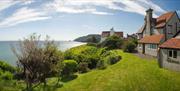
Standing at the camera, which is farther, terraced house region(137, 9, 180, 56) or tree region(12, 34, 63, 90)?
terraced house region(137, 9, 180, 56)

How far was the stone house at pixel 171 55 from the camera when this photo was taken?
86.7 ft

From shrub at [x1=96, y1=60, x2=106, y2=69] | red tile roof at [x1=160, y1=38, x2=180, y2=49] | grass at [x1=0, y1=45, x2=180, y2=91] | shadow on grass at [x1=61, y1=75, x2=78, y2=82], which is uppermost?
red tile roof at [x1=160, y1=38, x2=180, y2=49]

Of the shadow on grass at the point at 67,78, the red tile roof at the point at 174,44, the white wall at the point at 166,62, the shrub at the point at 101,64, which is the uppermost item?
the red tile roof at the point at 174,44

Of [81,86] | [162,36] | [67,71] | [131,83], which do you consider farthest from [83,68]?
[162,36]

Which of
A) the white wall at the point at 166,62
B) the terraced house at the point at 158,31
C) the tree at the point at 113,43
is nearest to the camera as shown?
the white wall at the point at 166,62

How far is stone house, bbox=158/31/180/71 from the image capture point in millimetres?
26428

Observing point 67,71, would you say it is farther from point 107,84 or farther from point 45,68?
point 107,84

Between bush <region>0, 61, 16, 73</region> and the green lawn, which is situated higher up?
bush <region>0, 61, 16, 73</region>

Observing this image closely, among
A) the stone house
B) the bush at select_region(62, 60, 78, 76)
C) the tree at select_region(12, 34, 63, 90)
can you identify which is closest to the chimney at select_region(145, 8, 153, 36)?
the stone house

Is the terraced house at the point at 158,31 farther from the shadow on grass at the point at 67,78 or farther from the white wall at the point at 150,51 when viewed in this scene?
the shadow on grass at the point at 67,78

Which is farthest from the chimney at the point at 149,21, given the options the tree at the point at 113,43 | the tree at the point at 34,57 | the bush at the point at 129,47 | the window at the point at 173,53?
the tree at the point at 34,57

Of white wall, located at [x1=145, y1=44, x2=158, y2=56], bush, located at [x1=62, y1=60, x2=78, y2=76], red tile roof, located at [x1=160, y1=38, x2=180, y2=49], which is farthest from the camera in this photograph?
white wall, located at [x1=145, y1=44, x2=158, y2=56]

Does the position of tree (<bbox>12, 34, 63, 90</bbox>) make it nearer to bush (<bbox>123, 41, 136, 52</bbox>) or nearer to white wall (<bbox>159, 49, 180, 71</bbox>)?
white wall (<bbox>159, 49, 180, 71</bbox>)

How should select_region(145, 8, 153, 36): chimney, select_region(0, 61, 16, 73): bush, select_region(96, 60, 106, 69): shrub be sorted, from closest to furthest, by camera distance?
select_region(0, 61, 16, 73): bush < select_region(96, 60, 106, 69): shrub < select_region(145, 8, 153, 36): chimney
